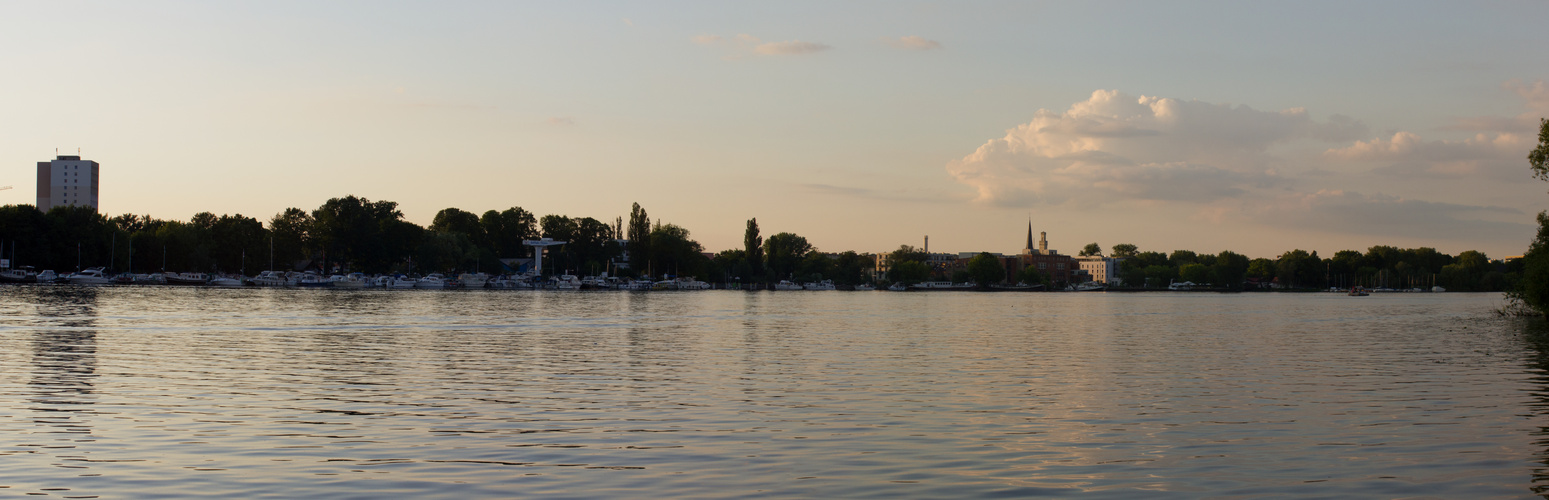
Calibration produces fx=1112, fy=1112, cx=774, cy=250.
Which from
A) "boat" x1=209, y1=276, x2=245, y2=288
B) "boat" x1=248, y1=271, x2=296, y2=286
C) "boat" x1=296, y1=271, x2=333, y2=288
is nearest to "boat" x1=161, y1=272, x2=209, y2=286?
"boat" x1=209, y1=276, x2=245, y2=288

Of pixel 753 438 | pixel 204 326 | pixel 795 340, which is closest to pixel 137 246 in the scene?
pixel 204 326

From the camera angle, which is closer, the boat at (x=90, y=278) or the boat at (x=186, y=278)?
the boat at (x=90, y=278)

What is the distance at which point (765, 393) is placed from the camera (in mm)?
23438

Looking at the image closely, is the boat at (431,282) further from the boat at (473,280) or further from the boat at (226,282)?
the boat at (226,282)

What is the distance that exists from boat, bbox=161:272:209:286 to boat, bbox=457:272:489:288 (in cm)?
3818

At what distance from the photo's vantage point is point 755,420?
1889 cm

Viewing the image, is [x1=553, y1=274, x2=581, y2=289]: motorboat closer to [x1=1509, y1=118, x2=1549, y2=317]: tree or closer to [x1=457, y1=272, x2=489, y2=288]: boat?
[x1=457, y1=272, x2=489, y2=288]: boat

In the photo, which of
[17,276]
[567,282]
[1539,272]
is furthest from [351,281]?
[1539,272]

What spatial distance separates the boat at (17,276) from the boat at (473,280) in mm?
60562

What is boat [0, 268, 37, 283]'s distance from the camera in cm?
12794

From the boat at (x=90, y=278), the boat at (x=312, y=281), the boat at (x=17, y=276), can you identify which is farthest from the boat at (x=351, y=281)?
the boat at (x=17, y=276)

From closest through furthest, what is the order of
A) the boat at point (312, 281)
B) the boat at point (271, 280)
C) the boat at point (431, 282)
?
the boat at point (271, 280) < the boat at point (312, 281) < the boat at point (431, 282)

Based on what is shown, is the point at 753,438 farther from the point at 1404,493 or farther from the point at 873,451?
the point at 1404,493

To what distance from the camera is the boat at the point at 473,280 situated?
179750mm
